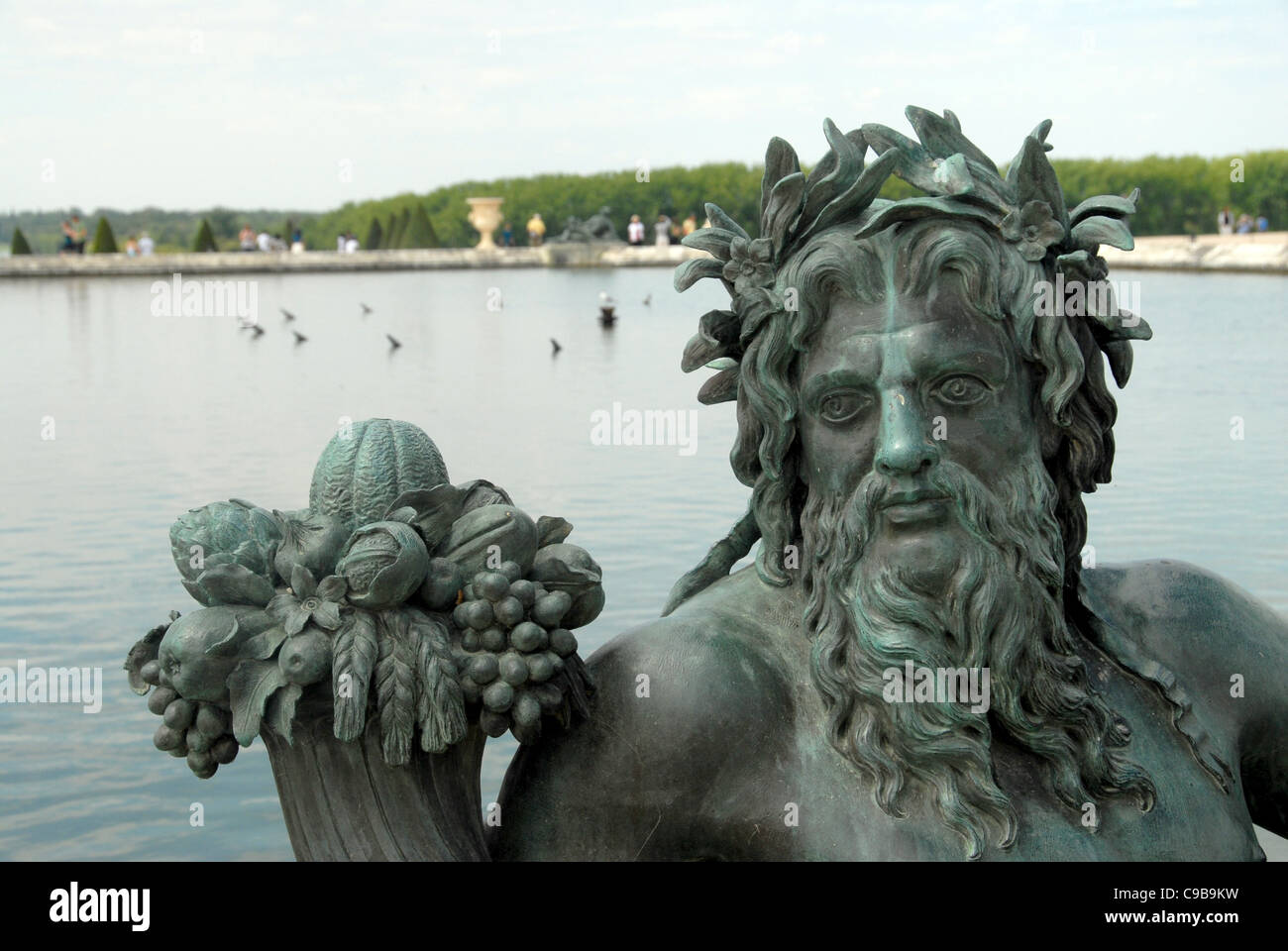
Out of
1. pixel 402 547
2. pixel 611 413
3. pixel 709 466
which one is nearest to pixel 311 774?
pixel 402 547

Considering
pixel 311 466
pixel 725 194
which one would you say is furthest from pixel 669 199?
pixel 311 466

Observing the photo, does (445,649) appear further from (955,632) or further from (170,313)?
(170,313)

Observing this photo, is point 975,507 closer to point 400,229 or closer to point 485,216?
point 485,216

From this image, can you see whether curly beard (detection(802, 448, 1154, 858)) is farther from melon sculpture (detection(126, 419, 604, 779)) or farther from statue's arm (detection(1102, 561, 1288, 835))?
melon sculpture (detection(126, 419, 604, 779))

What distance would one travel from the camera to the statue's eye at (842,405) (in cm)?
273

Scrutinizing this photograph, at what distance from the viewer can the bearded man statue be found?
2.69 m

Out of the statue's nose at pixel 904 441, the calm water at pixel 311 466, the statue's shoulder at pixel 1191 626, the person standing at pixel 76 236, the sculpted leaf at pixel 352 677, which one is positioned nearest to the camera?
the sculpted leaf at pixel 352 677

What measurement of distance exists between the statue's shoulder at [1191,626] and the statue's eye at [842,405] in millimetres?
532

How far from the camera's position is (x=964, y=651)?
2.71 metres

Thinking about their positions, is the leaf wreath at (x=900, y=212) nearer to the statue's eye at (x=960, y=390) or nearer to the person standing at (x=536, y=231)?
the statue's eye at (x=960, y=390)

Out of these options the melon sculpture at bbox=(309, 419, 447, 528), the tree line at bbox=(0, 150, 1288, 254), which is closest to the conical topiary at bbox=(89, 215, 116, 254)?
the tree line at bbox=(0, 150, 1288, 254)

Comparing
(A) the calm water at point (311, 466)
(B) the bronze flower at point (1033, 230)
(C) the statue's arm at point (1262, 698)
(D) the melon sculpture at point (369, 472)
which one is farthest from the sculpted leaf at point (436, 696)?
(A) the calm water at point (311, 466)

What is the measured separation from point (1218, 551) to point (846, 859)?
684cm

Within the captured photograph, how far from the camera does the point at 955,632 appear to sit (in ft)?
8.83
